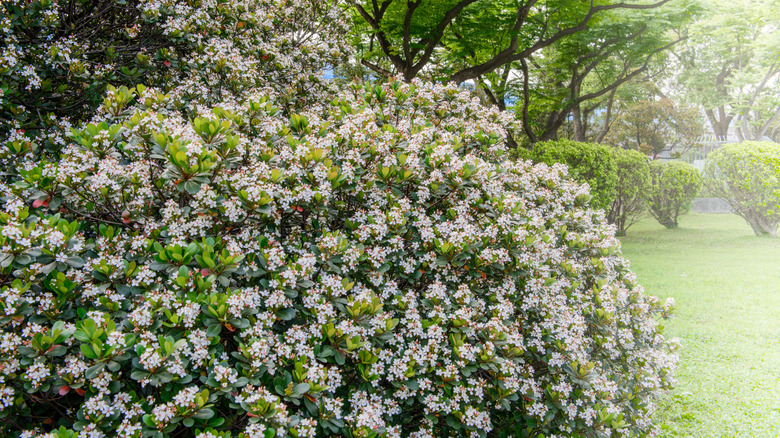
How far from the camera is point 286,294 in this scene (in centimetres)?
214

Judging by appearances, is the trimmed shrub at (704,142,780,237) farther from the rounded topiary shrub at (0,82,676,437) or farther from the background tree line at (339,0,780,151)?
the rounded topiary shrub at (0,82,676,437)

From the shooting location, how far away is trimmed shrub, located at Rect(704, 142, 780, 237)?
44.8 feet

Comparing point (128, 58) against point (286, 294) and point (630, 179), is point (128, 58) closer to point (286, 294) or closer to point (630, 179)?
point (286, 294)

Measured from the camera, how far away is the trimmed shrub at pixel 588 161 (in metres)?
12.4

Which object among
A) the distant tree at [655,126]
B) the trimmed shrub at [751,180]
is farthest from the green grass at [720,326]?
the distant tree at [655,126]

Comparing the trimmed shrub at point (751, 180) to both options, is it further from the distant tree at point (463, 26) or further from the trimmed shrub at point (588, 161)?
the distant tree at point (463, 26)

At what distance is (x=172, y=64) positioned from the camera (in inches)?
151

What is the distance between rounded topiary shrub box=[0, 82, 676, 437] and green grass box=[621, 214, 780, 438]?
227 centimetres

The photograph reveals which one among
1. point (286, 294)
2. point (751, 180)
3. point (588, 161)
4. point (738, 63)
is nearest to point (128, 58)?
point (286, 294)

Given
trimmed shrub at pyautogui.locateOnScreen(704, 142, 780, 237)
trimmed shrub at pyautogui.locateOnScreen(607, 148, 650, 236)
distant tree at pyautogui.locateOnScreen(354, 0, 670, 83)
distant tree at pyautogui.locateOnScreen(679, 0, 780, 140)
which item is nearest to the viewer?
distant tree at pyautogui.locateOnScreen(354, 0, 670, 83)

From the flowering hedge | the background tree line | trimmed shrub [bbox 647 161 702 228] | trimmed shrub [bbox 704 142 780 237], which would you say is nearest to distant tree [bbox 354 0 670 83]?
the background tree line

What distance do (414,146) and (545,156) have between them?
1038 centimetres

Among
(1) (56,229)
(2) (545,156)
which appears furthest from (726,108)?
(1) (56,229)

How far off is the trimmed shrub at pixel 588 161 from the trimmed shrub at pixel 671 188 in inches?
133
